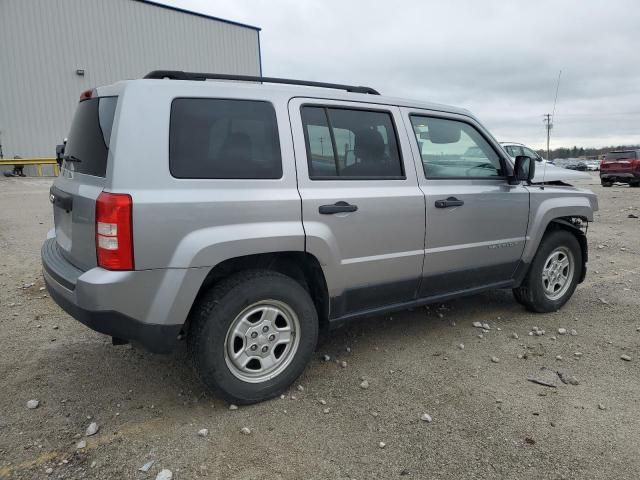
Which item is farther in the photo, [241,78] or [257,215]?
[241,78]

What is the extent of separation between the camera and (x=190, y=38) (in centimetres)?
2686

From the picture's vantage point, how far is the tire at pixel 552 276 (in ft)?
14.8

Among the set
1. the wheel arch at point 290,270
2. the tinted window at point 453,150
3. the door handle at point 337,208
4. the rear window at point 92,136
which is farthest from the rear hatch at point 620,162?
the rear window at point 92,136

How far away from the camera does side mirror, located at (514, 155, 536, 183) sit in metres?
4.04

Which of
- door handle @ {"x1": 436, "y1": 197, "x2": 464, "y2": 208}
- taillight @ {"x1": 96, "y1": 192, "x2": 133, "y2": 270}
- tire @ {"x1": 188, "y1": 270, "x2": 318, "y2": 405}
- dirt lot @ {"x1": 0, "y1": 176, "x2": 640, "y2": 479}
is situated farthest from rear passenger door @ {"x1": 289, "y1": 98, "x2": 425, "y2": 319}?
taillight @ {"x1": 96, "y1": 192, "x2": 133, "y2": 270}

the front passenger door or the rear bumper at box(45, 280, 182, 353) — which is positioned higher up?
the front passenger door

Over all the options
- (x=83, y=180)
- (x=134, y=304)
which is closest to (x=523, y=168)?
(x=134, y=304)

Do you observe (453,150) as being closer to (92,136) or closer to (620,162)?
(92,136)

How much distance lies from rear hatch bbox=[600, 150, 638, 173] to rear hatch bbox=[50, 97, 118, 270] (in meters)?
22.9

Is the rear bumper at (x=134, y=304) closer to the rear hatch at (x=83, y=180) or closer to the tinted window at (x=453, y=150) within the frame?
the rear hatch at (x=83, y=180)

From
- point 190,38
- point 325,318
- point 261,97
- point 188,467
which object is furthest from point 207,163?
point 190,38

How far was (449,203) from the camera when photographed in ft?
12.0

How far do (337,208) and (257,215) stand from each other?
55cm

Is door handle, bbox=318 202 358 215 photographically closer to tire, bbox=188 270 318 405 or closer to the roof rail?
tire, bbox=188 270 318 405
